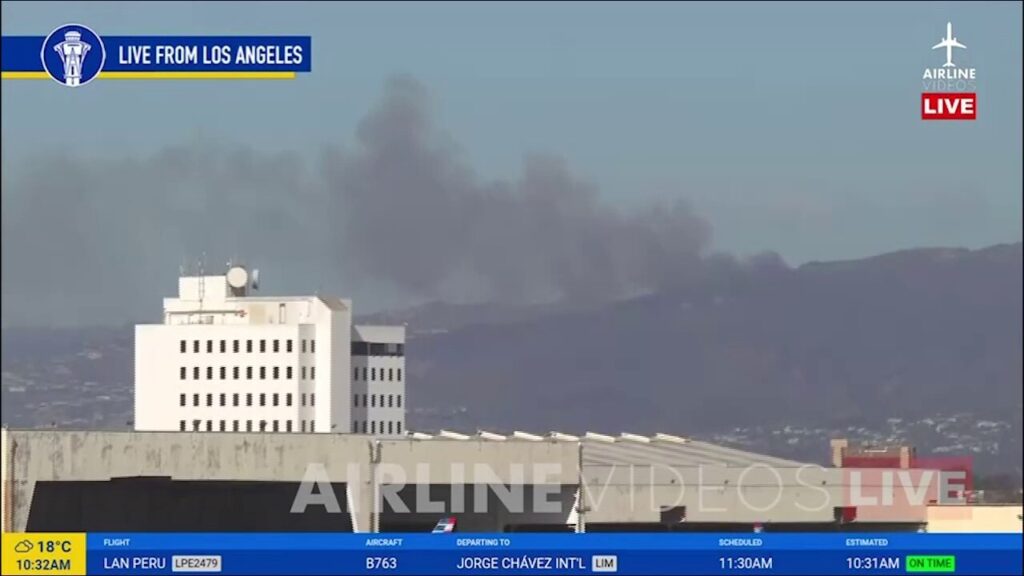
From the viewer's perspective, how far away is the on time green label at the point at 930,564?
32.2 m

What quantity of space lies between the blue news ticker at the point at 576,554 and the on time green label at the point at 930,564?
33 millimetres

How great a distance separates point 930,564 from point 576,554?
19.5ft

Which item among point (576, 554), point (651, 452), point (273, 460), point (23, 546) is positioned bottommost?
point (576, 554)

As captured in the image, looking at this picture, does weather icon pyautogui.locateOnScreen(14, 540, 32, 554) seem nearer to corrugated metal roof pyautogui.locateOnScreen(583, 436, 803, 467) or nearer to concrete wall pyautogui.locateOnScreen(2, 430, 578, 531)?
concrete wall pyautogui.locateOnScreen(2, 430, 578, 531)

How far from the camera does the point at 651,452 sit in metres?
100

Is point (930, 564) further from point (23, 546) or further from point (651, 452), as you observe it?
point (651, 452)

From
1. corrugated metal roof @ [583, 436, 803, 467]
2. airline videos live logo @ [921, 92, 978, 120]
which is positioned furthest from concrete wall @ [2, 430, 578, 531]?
airline videos live logo @ [921, 92, 978, 120]

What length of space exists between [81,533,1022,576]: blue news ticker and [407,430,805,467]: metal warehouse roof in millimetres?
48463

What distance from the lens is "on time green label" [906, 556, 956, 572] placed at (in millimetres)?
32188

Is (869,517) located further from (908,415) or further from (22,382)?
(908,415)

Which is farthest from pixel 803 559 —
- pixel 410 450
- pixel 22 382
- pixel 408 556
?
pixel 22 382

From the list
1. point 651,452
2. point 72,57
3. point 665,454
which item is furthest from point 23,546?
point 651,452

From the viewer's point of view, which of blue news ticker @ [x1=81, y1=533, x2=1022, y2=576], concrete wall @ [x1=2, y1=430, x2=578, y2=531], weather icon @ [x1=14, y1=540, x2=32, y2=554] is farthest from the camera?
concrete wall @ [x1=2, y1=430, x2=578, y2=531]

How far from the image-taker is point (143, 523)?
81.9 metres
